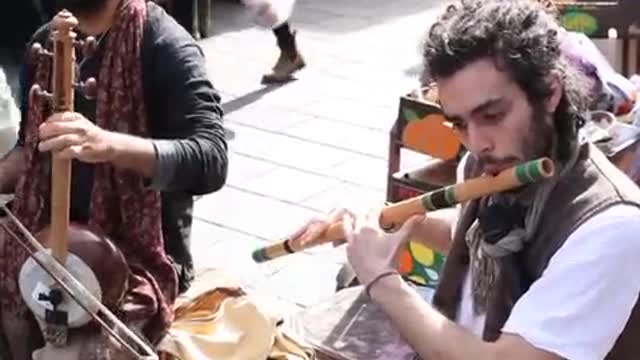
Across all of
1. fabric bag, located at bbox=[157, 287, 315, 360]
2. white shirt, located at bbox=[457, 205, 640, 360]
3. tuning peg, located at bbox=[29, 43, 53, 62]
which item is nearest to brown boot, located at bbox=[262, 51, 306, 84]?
fabric bag, located at bbox=[157, 287, 315, 360]

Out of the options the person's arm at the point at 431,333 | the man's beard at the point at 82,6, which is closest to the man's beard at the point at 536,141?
the person's arm at the point at 431,333

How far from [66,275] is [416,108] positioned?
1.45 m

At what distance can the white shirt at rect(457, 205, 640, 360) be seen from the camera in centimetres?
174

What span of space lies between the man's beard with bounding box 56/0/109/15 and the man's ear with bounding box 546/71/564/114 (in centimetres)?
95

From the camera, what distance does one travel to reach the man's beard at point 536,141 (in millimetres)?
1820

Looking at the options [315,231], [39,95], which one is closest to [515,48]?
[315,231]

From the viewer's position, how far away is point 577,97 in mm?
1876

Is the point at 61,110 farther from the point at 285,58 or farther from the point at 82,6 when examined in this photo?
the point at 285,58

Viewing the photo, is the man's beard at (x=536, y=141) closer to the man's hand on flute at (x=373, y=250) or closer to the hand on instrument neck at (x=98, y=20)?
the man's hand on flute at (x=373, y=250)

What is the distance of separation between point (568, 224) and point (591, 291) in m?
0.11

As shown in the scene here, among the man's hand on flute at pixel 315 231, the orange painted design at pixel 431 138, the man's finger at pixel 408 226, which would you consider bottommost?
the orange painted design at pixel 431 138

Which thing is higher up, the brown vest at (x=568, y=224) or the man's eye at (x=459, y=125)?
the man's eye at (x=459, y=125)

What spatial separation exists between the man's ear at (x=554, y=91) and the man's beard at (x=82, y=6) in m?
0.95

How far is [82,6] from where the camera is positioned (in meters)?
2.34
